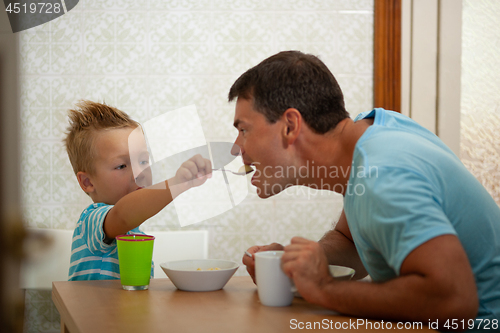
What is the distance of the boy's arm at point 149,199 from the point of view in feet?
3.18

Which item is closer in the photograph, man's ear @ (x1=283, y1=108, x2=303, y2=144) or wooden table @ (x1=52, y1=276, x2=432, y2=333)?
wooden table @ (x1=52, y1=276, x2=432, y2=333)

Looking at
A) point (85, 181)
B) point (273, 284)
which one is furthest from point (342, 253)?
point (85, 181)

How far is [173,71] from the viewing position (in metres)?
1.89

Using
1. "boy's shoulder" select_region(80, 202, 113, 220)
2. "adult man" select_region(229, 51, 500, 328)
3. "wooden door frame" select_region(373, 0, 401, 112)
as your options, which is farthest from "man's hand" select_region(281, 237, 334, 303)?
"wooden door frame" select_region(373, 0, 401, 112)

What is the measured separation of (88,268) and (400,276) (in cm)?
80

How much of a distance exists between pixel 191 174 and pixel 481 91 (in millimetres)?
1546

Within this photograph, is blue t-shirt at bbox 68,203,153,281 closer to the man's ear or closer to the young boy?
the young boy

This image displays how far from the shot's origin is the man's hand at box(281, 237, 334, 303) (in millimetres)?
685

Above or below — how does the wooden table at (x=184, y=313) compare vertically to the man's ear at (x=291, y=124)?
below

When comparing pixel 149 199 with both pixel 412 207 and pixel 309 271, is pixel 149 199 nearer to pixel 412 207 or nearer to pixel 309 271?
pixel 309 271

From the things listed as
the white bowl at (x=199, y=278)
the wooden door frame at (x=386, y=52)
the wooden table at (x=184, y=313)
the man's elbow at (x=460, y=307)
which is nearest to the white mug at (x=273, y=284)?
the wooden table at (x=184, y=313)

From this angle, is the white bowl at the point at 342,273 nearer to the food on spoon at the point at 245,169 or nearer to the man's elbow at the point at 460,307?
the man's elbow at the point at 460,307

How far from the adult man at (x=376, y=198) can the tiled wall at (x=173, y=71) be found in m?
0.93

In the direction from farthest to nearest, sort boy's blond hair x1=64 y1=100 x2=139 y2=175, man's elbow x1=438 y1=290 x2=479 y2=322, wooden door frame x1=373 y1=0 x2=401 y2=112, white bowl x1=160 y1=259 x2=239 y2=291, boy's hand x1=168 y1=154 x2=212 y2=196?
wooden door frame x1=373 y1=0 x2=401 y2=112 < boy's blond hair x1=64 y1=100 x2=139 y2=175 < boy's hand x1=168 y1=154 x2=212 y2=196 < white bowl x1=160 y1=259 x2=239 y2=291 < man's elbow x1=438 y1=290 x2=479 y2=322
